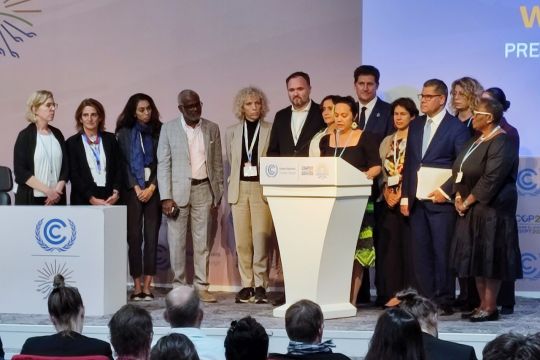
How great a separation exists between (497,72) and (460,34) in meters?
0.43

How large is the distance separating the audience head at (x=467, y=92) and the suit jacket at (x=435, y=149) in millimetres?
293

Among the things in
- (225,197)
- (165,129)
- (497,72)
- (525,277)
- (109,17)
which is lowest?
(525,277)

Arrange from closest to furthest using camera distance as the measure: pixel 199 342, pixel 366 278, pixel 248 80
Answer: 1. pixel 199 342
2. pixel 366 278
3. pixel 248 80

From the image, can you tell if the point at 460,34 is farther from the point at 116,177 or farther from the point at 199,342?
the point at 199,342

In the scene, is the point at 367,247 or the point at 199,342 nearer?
the point at 199,342

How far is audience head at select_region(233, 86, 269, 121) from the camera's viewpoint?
294 inches

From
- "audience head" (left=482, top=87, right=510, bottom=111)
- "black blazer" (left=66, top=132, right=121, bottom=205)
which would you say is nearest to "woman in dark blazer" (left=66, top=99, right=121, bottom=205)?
"black blazer" (left=66, top=132, right=121, bottom=205)

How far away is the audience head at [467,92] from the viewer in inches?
273

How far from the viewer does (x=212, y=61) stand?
863cm

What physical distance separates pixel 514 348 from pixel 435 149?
3.99 m

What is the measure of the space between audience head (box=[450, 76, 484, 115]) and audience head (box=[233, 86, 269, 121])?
1.46 m

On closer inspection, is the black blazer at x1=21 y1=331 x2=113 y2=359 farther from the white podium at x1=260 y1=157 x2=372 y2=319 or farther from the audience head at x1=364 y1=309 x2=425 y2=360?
the white podium at x1=260 y1=157 x2=372 y2=319

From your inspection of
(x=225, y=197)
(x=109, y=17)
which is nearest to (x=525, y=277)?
(x=225, y=197)

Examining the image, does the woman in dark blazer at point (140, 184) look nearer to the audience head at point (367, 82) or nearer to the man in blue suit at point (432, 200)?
the audience head at point (367, 82)
